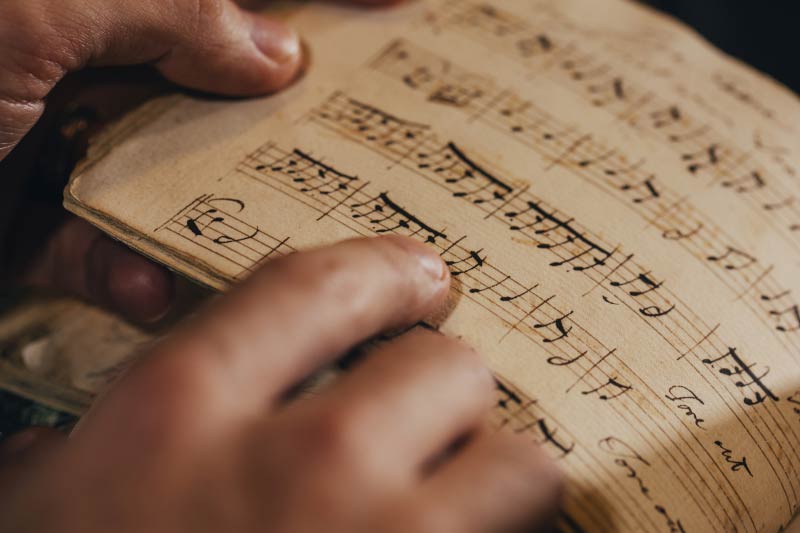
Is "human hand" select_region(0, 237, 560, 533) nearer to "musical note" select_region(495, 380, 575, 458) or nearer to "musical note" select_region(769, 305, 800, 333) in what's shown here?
"musical note" select_region(495, 380, 575, 458)

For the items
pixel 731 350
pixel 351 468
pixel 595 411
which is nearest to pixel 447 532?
pixel 351 468

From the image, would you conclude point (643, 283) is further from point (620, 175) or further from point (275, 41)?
point (275, 41)

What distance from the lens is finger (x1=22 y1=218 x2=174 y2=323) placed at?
25.0 inches

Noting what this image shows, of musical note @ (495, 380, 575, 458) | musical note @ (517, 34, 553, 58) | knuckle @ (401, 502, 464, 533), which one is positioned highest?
musical note @ (517, 34, 553, 58)

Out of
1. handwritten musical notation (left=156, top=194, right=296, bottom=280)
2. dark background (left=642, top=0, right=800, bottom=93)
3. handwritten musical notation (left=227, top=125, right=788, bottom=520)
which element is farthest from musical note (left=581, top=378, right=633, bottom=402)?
dark background (left=642, top=0, right=800, bottom=93)

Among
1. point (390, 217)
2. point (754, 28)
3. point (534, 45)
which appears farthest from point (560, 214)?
point (754, 28)

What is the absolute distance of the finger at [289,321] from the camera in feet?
1.11

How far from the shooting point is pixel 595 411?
0.44 m

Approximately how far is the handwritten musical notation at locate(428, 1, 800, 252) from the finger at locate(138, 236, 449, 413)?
34cm

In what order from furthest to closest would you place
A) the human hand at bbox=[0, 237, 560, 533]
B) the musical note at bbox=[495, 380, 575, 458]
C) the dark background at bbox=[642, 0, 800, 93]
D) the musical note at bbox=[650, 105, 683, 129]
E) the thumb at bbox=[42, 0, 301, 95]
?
the dark background at bbox=[642, 0, 800, 93]
the musical note at bbox=[650, 105, 683, 129]
the thumb at bbox=[42, 0, 301, 95]
the musical note at bbox=[495, 380, 575, 458]
the human hand at bbox=[0, 237, 560, 533]

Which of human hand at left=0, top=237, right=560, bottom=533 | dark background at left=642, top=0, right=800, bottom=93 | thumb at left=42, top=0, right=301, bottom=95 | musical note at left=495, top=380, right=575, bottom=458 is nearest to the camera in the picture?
human hand at left=0, top=237, right=560, bottom=533

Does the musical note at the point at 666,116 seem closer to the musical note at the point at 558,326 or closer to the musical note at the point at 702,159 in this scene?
the musical note at the point at 702,159

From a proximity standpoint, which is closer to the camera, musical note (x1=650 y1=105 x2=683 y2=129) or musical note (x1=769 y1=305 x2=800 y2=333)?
musical note (x1=769 y1=305 x2=800 y2=333)

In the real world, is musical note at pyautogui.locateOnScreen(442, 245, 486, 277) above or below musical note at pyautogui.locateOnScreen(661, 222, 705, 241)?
below
